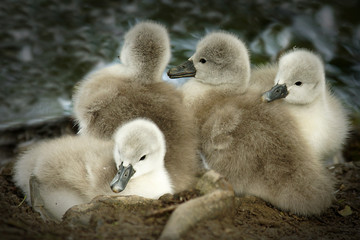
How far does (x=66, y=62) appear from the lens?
3.68 m

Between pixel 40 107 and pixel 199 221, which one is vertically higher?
pixel 199 221

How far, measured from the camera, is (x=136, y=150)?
2.02 metres

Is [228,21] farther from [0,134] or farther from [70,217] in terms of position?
[70,217]

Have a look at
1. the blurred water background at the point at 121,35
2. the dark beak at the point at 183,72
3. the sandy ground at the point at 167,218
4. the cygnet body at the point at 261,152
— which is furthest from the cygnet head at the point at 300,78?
the blurred water background at the point at 121,35

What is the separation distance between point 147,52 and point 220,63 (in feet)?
1.37

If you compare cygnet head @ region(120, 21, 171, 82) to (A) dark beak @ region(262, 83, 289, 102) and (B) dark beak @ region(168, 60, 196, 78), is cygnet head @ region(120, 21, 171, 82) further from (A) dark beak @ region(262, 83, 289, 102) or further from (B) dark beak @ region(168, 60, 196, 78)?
(A) dark beak @ region(262, 83, 289, 102)

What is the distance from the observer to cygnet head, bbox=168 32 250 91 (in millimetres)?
2545

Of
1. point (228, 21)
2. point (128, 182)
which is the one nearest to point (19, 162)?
point (128, 182)

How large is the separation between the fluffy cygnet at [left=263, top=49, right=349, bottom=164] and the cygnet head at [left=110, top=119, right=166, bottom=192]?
73 cm

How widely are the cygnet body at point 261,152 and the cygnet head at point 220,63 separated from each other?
4.4 inches

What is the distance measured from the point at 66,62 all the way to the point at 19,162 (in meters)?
1.41

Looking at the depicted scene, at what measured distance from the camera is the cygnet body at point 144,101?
2.27 meters

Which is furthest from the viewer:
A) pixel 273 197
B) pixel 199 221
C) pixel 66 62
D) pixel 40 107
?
pixel 66 62

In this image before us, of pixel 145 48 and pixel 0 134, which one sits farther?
pixel 0 134
